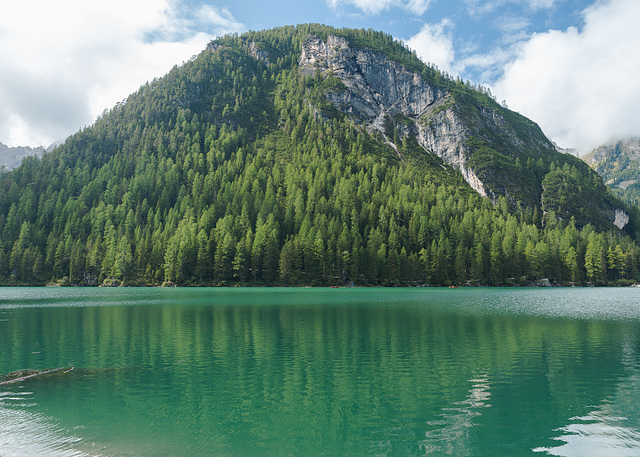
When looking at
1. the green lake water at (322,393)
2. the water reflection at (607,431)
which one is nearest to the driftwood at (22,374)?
the green lake water at (322,393)

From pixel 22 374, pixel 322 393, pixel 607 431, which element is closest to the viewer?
pixel 607 431

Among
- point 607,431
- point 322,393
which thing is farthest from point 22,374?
point 607,431

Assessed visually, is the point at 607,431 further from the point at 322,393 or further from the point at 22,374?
the point at 22,374

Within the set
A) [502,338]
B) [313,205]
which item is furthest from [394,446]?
[313,205]

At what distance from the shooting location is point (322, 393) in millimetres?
20578

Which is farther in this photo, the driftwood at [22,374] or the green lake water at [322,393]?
the driftwood at [22,374]

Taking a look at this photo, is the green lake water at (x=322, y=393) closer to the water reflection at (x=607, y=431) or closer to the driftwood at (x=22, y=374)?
the water reflection at (x=607, y=431)

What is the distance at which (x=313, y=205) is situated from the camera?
172m

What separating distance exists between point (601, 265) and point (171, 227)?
599 feet

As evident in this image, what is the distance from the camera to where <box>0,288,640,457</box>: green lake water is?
15.0m

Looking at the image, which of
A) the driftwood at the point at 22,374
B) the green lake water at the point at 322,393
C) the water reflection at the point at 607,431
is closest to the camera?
the water reflection at the point at 607,431

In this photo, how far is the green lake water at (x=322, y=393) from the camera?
49.1 feet

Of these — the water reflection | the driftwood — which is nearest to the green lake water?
the water reflection

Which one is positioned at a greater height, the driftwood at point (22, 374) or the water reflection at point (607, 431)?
the driftwood at point (22, 374)
